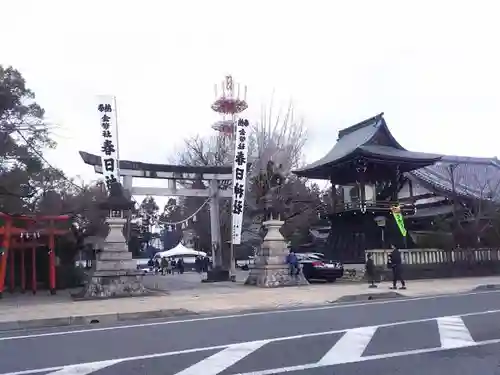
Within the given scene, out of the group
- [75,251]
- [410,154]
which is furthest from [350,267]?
[75,251]

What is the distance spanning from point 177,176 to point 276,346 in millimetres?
19538

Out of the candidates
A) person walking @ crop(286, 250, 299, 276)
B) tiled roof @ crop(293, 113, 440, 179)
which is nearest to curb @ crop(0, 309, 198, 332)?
person walking @ crop(286, 250, 299, 276)

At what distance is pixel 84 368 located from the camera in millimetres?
6906

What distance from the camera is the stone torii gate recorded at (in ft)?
82.7

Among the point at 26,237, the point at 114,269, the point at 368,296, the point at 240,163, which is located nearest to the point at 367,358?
the point at 368,296

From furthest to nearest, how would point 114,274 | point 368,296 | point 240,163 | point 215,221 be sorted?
1. point 215,221
2. point 240,163
3. point 114,274
4. point 368,296

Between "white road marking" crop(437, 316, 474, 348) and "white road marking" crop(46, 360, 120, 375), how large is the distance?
4.98 metres

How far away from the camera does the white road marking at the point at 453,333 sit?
26.9 feet

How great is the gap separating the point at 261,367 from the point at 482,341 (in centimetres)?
392

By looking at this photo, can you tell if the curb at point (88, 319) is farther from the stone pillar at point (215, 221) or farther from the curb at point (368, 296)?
the stone pillar at point (215, 221)

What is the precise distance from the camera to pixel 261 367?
6.73 metres

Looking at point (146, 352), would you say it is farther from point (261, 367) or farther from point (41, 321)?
point (41, 321)

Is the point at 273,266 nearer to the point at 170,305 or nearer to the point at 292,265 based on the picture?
the point at 292,265

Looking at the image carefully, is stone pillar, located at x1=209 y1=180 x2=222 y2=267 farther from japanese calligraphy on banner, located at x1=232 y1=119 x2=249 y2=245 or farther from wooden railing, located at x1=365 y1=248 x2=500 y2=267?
wooden railing, located at x1=365 y1=248 x2=500 y2=267
